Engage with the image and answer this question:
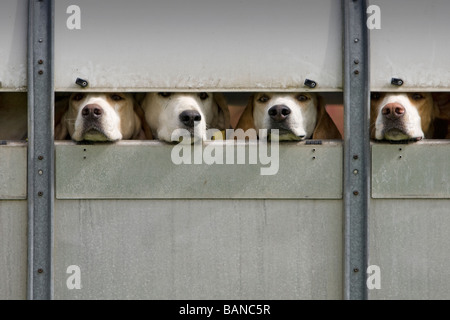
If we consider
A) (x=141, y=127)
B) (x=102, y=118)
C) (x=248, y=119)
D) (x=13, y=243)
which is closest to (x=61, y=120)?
(x=141, y=127)

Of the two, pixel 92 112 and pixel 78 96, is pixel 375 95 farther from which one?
pixel 78 96

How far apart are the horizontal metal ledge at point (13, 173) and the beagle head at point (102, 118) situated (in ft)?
1.12

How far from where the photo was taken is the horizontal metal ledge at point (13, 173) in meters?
4.75

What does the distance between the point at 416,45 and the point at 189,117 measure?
142 centimetres

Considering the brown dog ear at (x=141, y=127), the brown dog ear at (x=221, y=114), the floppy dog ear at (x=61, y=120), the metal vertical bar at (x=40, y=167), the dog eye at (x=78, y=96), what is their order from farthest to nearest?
the brown dog ear at (x=221, y=114)
the brown dog ear at (x=141, y=127)
the floppy dog ear at (x=61, y=120)
the dog eye at (x=78, y=96)
the metal vertical bar at (x=40, y=167)

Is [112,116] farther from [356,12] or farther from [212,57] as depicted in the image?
[356,12]

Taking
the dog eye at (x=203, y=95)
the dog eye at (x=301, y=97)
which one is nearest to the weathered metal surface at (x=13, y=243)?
the dog eye at (x=203, y=95)

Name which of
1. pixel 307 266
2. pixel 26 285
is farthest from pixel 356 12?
pixel 26 285

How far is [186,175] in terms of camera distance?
15.8 feet

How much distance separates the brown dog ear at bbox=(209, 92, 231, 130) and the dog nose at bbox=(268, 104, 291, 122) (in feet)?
2.16

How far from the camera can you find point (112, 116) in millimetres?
5047

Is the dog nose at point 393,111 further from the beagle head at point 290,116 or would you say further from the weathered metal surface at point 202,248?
the weathered metal surface at point 202,248

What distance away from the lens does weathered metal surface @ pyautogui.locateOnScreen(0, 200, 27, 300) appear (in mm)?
4754
